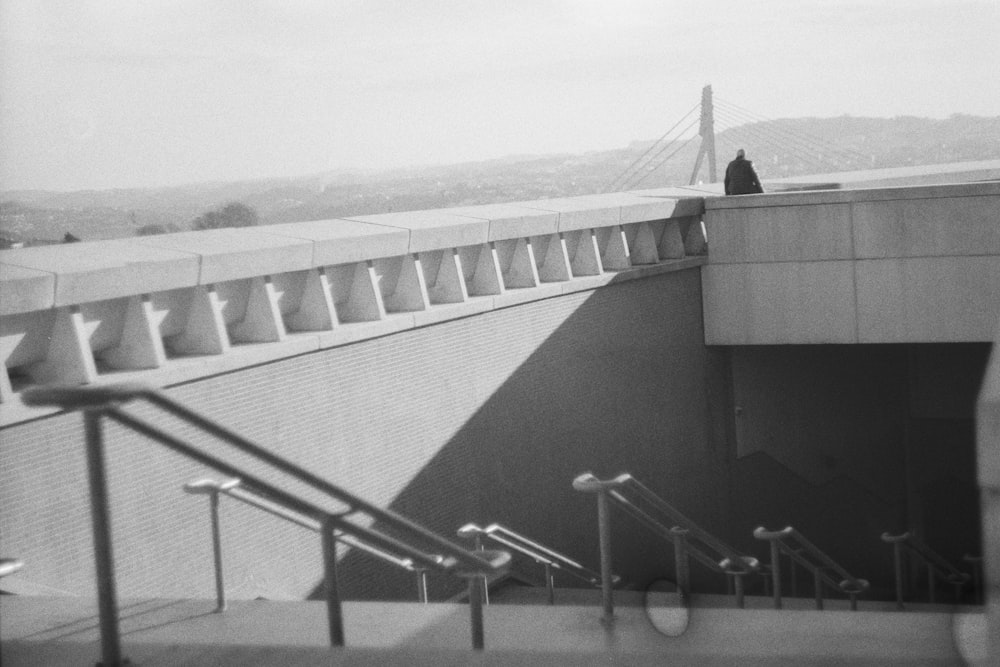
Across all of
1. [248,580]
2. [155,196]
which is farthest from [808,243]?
[248,580]

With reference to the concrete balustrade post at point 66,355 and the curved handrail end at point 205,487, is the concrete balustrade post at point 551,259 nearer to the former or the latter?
the concrete balustrade post at point 66,355

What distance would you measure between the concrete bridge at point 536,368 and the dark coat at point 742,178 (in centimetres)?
101

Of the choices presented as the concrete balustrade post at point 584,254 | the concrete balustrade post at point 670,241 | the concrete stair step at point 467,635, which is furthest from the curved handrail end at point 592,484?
the concrete balustrade post at point 670,241

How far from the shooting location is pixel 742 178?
16.9 m

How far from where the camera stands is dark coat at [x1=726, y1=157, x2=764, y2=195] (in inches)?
663

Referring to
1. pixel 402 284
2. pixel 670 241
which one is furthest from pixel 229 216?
pixel 670 241

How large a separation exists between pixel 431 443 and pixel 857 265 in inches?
286

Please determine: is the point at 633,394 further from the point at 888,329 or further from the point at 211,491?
the point at 211,491

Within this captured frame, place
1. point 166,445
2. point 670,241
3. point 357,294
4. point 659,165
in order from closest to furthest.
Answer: point 166,445
point 357,294
point 670,241
point 659,165

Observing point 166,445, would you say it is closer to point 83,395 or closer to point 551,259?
point 83,395

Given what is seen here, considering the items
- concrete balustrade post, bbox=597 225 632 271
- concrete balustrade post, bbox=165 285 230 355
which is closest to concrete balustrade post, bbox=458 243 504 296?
concrete balustrade post, bbox=597 225 632 271

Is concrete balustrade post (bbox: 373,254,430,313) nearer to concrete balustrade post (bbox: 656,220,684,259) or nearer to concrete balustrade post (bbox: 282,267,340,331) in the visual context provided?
concrete balustrade post (bbox: 282,267,340,331)

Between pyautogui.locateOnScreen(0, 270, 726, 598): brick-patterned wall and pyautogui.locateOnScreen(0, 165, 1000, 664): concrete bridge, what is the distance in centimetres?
3

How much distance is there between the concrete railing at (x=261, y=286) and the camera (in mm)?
7348
